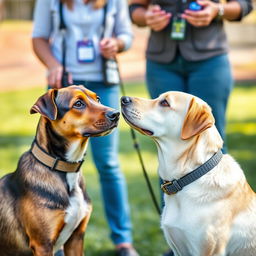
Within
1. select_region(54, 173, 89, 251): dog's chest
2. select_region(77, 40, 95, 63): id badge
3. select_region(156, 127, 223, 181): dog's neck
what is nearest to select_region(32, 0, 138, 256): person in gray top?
select_region(77, 40, 95, 63): id badge

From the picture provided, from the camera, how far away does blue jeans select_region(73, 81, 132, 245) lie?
4.46 metres

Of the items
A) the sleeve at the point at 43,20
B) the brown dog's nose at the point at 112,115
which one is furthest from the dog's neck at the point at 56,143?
the sleeve at the point at 43,20

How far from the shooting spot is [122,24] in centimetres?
460

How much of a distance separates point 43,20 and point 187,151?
179cm

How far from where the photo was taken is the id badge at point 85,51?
4355mm

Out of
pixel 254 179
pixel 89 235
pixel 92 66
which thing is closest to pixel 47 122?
pixel 92 66

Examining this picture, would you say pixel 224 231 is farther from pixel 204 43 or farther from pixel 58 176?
pixel 204 43

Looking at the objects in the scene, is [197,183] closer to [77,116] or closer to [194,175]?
[194,175]

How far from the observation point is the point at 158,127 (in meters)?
3.38

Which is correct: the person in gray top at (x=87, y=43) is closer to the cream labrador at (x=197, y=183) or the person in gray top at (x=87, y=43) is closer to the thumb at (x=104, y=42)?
the thumb at (x=104, y=42)

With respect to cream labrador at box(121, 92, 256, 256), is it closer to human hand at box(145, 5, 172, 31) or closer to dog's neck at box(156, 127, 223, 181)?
dog's neck at box(156, 127, 223, 181)

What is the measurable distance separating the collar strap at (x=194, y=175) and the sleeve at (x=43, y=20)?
70.8 inches

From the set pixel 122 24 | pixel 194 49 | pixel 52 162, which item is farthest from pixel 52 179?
pixel 122 24

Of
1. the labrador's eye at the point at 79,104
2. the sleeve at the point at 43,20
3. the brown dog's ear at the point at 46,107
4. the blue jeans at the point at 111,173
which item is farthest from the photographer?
the blue jeans at the point at 111,173
